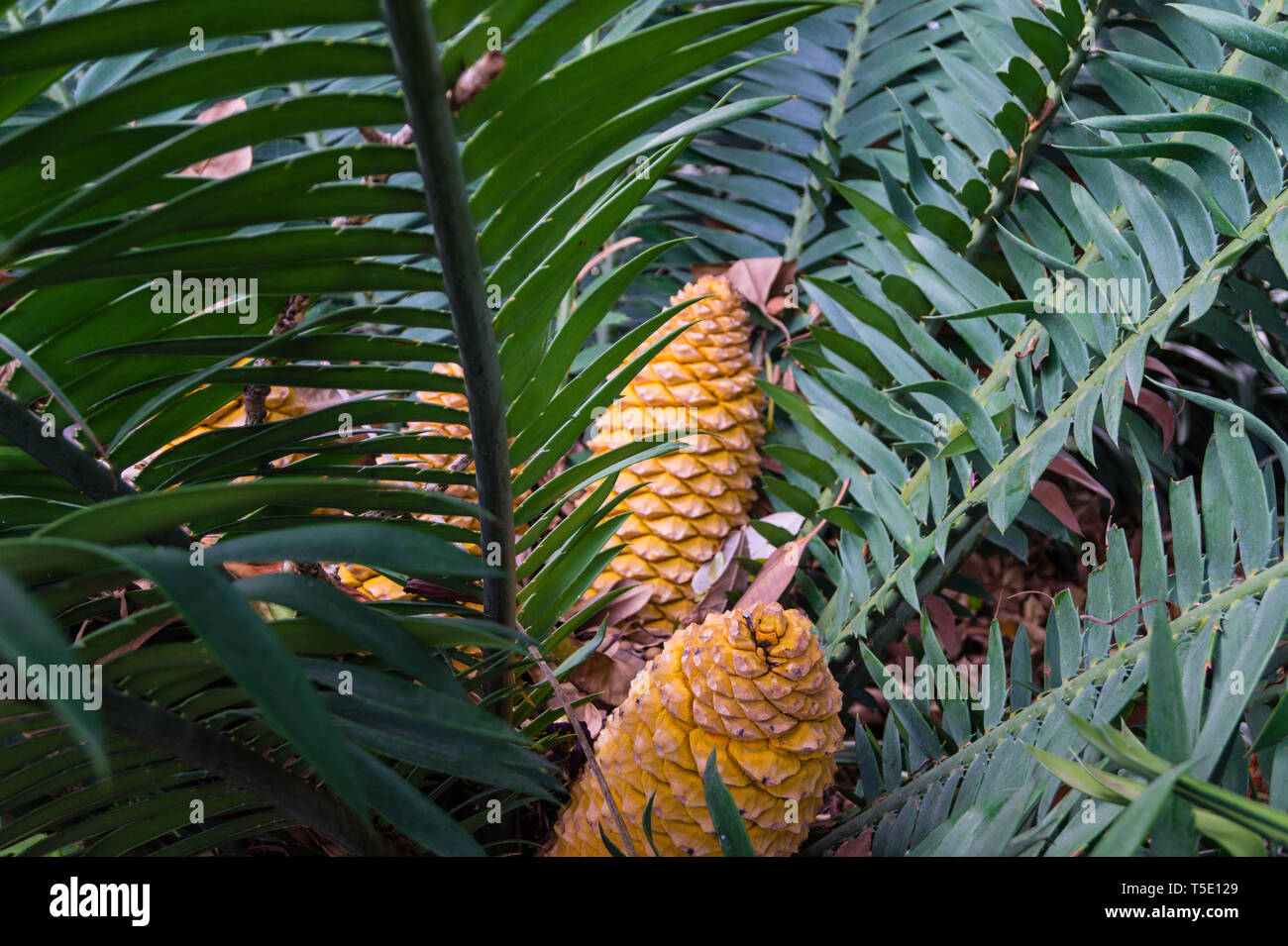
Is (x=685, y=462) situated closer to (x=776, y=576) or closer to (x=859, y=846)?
(x=776, y=576)

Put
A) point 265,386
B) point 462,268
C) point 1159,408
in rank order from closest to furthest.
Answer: point 462,268 < point 265,386 < point 1159,408

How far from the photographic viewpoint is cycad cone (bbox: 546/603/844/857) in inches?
18.6

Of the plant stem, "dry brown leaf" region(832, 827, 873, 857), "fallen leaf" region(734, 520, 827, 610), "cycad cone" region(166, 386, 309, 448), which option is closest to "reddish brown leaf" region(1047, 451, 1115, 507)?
"fallen leaf" region(734, 520, 827, 610)

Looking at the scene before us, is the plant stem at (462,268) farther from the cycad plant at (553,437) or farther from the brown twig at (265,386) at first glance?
the brown twig at (265,386)

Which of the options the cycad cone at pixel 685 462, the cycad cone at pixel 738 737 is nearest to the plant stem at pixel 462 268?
the cycad cone at pixel 738 737

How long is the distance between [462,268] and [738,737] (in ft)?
0.93

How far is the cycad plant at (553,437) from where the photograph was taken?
A: 30cm

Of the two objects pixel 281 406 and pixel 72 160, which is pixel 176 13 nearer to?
pixel 72 160

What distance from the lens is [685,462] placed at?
2.23 feet

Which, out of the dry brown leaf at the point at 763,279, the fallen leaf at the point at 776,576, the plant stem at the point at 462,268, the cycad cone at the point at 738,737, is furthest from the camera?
the dry brown leaf at the point at 763,279

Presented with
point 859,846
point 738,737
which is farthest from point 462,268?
point 859,846

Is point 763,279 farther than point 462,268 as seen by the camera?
Yes

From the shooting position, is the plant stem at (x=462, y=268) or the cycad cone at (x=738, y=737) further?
the cycad cone at (x=738, y=737)

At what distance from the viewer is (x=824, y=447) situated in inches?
28.1
